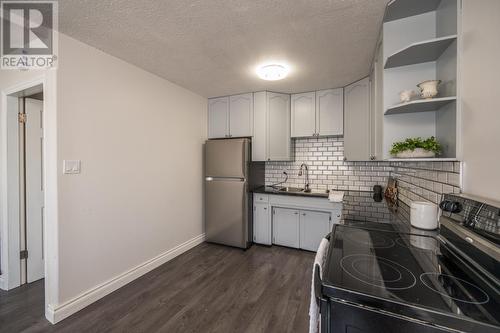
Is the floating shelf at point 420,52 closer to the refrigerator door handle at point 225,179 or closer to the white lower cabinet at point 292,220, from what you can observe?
the white lower cabinet at point 292,220

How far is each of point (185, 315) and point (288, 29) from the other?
8.13 ft

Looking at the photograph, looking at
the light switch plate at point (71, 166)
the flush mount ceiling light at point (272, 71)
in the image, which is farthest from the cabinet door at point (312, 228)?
the light switch plate at point (71, 166)

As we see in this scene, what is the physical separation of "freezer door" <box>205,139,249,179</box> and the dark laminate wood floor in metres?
1.21

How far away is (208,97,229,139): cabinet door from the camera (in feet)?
11.4

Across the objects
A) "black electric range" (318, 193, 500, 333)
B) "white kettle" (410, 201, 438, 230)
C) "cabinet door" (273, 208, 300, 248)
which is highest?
"white kettle" (410, 201, 438, 230)

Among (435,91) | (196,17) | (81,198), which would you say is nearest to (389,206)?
(435,91)

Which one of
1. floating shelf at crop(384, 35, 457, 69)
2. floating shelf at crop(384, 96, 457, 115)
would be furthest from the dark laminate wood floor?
floating shelf at crop(384, 35, 457, 69)

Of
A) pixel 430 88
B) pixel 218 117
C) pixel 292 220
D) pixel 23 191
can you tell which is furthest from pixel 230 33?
pixel 23 191

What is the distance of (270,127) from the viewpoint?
3.24 meters

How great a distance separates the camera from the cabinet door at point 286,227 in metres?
3.13

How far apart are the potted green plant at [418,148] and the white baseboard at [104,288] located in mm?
2692

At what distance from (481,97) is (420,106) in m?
0.34

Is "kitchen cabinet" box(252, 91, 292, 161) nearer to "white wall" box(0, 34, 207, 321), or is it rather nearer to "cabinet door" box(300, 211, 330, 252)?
"cabinet door" box(300, 211, 330, 252)

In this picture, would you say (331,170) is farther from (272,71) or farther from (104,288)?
(104,288)
